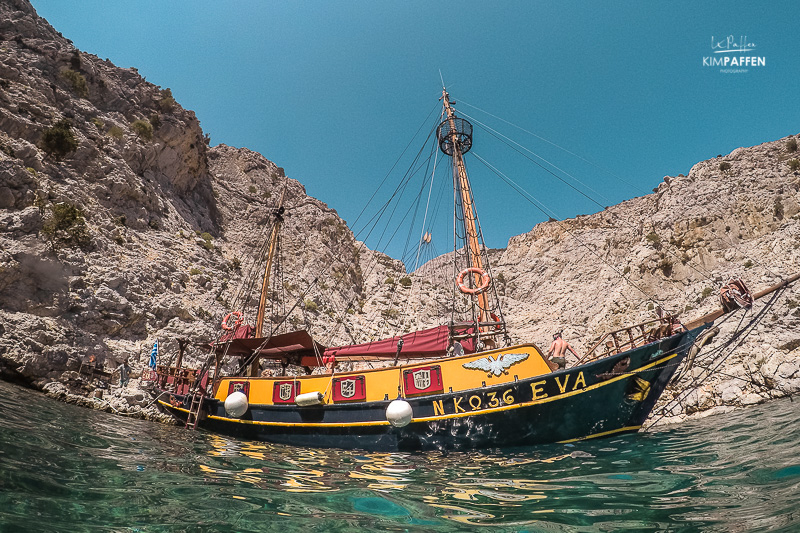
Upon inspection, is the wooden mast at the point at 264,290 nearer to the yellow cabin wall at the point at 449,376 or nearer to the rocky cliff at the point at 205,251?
the rocky cliff at the point at 205,251

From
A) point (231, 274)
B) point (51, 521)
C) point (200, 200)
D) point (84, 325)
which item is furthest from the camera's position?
point (200, 200)

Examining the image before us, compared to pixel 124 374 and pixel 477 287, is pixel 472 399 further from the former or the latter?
pixel 124 374

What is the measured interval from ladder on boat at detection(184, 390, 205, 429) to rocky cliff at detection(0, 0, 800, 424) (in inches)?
218

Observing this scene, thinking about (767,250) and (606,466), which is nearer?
(606,466)

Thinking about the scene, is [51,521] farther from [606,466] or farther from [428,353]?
[428,353]

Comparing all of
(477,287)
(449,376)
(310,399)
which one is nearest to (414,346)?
(477,287)

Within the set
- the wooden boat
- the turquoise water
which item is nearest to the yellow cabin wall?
the wooden boat

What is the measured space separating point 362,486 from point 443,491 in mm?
1116

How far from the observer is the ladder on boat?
40.7 ft

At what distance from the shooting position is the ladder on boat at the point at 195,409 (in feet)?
40.7

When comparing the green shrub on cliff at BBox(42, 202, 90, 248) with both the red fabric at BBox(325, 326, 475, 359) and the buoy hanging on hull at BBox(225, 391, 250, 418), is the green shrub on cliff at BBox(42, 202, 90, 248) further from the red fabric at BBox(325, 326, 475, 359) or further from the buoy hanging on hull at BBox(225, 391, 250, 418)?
the red fabric at BBox(325, 326, 475, 359)

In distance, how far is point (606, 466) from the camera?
232 inches

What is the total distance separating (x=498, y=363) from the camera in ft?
30.2

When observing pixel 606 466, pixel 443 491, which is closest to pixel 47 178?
pixel 443 491
